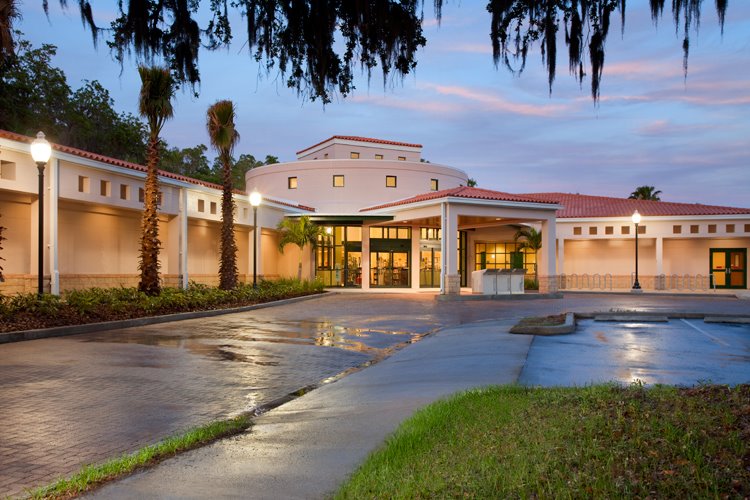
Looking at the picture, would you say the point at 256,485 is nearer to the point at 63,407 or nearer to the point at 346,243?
the point at 63,407

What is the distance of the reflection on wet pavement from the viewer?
8289 mm

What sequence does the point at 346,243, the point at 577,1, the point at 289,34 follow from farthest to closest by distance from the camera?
the point at 346,243
the point at 289,34
the point at 577,1

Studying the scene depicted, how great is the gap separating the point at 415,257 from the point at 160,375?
28614mm

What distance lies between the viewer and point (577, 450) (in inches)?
163

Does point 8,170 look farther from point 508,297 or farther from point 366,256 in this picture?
point 366,256

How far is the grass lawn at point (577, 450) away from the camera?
360cm

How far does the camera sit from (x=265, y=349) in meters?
12.8

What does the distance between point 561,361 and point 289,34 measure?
24.4 feet

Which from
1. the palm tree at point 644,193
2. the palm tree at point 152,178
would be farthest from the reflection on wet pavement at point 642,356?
the palm tree at point 644,193

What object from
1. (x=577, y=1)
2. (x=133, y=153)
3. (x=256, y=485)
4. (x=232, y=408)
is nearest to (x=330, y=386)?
(x=232, y=408)

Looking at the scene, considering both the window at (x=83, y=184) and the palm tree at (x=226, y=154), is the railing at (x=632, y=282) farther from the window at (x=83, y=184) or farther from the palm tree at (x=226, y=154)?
the window at (x=83, y=184)

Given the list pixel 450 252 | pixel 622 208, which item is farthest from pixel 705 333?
pixel 622 208

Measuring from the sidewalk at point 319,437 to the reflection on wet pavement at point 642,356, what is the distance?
2.01 feet

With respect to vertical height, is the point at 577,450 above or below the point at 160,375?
above
